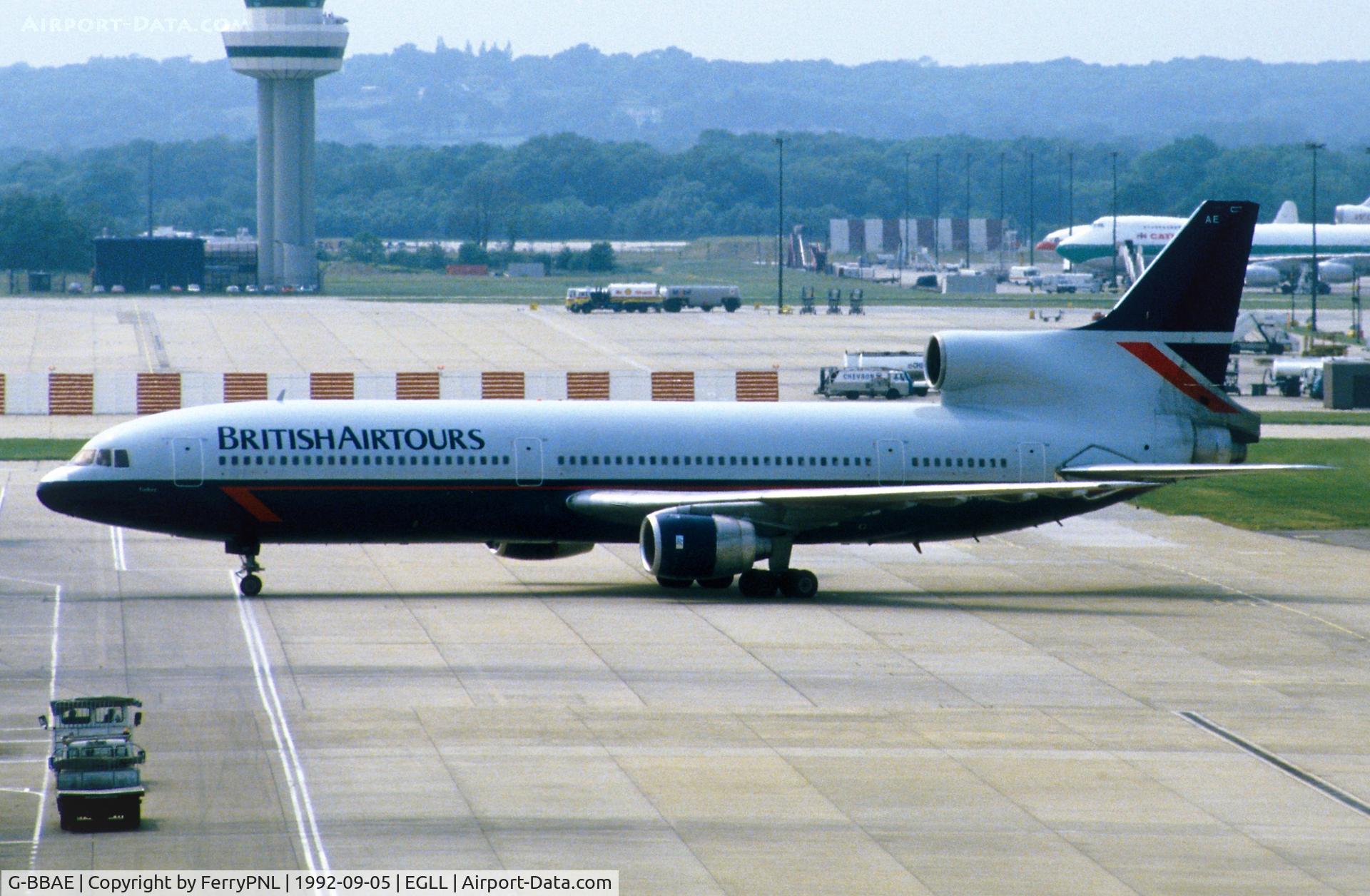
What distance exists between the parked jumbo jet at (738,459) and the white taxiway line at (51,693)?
2.55 metres

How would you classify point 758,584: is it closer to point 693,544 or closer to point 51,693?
point 693,544

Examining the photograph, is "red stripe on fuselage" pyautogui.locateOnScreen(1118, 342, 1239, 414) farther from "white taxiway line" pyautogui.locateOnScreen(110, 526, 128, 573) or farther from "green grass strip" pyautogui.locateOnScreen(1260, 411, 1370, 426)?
"green grass strip" pyautogui.locateOnScreen(1260, 411, 1370, 426)

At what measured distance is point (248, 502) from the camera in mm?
45406

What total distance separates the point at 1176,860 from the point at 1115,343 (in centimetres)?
2570

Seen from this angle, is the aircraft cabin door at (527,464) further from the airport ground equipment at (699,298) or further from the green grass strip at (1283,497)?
the airport ground equipment at (699,298)

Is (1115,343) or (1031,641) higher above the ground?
(1115,343)

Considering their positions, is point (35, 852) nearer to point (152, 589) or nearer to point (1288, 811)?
point (1288, 811)

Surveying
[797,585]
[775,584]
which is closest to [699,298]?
[775,584]

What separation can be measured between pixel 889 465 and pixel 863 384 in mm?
56725

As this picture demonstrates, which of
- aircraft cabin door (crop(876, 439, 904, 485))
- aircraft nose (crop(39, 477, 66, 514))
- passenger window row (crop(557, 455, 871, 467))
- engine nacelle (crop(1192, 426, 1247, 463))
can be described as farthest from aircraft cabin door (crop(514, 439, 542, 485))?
engine nacelle (crop(1192, 426, 1247, 463))

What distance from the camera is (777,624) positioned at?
4306 cm

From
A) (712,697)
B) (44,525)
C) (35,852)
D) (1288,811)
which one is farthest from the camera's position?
(44,525)

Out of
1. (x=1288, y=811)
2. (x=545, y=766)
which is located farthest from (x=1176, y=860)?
(x=545, y=766)

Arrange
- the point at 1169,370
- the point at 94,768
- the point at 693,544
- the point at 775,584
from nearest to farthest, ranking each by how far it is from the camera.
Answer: the point at 94,768, the point at 693,544, the point at 775,584, the point at 1169,370
